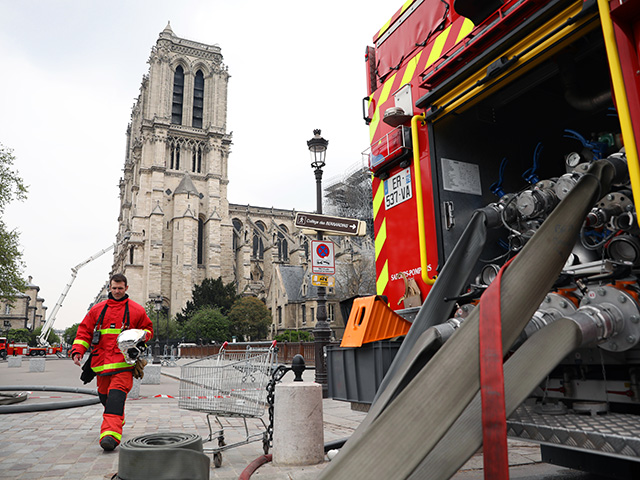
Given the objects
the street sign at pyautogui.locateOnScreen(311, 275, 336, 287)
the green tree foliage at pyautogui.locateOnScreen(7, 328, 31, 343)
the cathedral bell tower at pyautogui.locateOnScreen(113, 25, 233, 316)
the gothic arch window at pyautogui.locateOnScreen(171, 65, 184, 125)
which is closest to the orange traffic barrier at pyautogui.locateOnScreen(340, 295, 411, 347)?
the street sign at pyautogui.locateOnScreen(311, 275, 336, 287)

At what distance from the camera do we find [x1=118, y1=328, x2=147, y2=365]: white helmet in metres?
5.34

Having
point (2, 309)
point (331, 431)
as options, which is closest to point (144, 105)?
point (2, 309)

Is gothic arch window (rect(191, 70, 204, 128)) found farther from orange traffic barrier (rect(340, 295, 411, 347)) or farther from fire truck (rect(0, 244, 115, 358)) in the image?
orange traffic barrier (rect(340, 295, 411, 347))

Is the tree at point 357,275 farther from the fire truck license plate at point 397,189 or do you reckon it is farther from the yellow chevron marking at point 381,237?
the fire truck license plate at point 397,189

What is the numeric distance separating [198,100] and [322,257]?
2410 inches

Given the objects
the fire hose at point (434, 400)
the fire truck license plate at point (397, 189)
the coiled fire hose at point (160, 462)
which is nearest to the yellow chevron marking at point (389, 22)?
the fire truck license plate at point (397, 189)

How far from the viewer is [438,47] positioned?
3.66 m

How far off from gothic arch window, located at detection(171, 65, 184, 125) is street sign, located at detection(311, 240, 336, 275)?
2318 inches

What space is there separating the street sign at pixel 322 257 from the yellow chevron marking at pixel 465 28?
6.28 metres

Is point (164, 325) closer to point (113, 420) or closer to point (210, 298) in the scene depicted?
point (210, 298)

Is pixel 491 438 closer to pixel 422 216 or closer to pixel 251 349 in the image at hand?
pixel 422 216

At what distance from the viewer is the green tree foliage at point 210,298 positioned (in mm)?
52625

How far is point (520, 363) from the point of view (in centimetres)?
169

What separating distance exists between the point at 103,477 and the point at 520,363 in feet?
12.6
